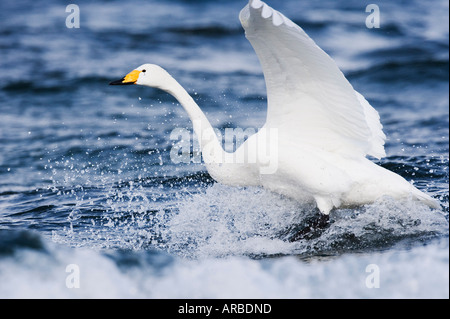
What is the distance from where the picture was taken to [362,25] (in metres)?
21.0

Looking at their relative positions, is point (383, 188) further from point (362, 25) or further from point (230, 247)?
point (362, 25)

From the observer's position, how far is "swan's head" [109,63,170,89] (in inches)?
299

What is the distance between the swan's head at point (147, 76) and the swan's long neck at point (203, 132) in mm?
62

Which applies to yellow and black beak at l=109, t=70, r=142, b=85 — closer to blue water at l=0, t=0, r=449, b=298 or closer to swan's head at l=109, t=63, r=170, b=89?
swan's head at l=109, t=63, r=170, b=89

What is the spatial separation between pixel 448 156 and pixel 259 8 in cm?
624

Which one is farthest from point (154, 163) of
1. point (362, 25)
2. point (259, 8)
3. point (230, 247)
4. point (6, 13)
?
point (6, 13)

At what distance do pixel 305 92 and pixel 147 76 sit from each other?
1.79 metres

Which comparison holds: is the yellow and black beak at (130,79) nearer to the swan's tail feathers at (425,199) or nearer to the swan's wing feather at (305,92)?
the swan's wing feather at (305,92)

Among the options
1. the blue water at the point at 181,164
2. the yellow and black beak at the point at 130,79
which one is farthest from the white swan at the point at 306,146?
the blue water at the point at 181,164

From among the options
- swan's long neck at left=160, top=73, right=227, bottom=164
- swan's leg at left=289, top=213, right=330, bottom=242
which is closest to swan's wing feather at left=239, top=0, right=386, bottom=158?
swan's long neck at left=160, top=73, right=227, bottom=164

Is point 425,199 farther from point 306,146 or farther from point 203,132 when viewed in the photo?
point 203,132

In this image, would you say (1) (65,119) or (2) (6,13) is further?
(2) (6,13)

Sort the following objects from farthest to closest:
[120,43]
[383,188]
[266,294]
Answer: [120,43] < [383,188] < [266,294]

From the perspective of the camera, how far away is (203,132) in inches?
299
